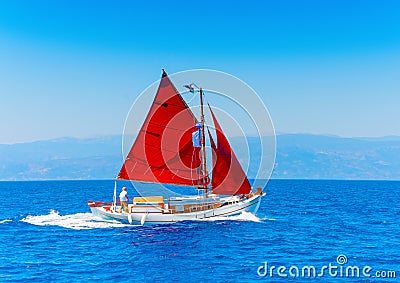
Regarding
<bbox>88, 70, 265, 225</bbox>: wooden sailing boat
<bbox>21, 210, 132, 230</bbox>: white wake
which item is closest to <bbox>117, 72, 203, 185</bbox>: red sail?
<bbox>88, 70, 265, 225</bbox>: wooden sailing boat

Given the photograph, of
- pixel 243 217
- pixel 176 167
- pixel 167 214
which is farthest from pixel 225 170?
pixel 167 214

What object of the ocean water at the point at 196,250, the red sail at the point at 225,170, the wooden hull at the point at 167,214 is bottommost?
the ocean water at the point at 196,250

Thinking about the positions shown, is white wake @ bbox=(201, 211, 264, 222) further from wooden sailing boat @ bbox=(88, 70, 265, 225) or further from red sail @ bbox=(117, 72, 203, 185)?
red sail @ bbox=(117, 72, 203, 185)

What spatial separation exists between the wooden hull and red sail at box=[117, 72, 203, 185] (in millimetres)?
4122

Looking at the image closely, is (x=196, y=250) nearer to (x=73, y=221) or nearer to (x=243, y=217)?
(x=243, y=217)

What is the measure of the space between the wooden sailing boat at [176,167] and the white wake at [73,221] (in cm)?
121

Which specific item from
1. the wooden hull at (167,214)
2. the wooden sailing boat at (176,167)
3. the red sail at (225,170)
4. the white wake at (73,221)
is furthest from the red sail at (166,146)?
the white wake at (73,221)

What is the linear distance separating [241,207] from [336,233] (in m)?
12.5

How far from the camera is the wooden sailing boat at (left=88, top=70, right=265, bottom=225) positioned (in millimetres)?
47500

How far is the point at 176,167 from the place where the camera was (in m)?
48.8
